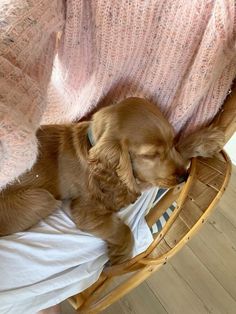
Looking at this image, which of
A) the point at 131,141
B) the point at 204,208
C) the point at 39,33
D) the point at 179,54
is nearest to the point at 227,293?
the point at 204,208

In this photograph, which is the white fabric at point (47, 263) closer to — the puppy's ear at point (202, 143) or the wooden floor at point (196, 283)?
the puppy's ear at point (202, 143)

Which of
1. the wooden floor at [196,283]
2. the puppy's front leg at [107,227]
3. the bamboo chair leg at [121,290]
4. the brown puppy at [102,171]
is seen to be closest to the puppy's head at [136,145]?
the brown puppy at [102,171]

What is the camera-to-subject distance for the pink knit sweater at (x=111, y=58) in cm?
77

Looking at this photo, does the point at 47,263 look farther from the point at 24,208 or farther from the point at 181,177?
the point at 181,177

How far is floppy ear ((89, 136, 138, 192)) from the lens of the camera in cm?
94

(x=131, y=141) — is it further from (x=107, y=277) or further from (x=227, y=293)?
(x=227, y=293)

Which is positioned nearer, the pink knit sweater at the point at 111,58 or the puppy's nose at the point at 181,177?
the pink knit sweater at the point at 111,58

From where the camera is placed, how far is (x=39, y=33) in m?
0.86

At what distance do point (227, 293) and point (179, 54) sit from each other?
1.02 metres

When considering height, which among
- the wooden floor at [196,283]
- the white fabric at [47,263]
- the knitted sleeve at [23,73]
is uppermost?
the knitted sleeve at [23,73]

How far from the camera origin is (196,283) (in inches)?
61.1

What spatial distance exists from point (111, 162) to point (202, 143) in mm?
226

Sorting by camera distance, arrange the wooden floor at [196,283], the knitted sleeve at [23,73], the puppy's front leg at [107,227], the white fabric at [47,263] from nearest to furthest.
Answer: the knitted sleeve at [23,73] < the white fabric at [47,263] < the puppy's front leg at [107,227] < the wooden floor at [196,283]

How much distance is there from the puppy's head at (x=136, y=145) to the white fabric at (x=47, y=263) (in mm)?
178
